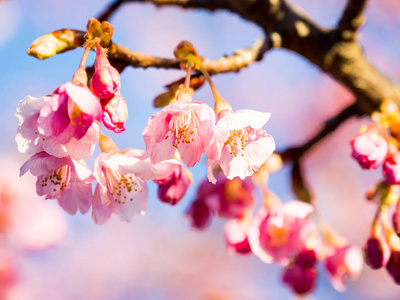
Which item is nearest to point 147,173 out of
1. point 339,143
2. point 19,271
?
point 19,271

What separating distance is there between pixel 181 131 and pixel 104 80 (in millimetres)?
230

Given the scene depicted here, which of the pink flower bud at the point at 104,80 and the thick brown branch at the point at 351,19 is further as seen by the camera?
the thick brown branch at the point at 351,19

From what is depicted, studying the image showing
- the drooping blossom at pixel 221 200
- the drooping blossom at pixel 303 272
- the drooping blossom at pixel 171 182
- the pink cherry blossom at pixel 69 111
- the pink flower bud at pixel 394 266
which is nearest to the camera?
the pink cherry blossom at pixel 69 111

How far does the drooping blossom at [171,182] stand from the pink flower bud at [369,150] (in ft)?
1.44

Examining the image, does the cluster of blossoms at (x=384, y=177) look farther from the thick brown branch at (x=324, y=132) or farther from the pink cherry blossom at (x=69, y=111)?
the pink cherry blossom at (x=69, y=111)

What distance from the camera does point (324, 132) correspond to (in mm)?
1773

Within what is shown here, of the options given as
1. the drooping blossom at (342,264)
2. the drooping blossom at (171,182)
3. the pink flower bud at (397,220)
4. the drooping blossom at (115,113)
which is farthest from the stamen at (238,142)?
the drooping blossom at (342,264)

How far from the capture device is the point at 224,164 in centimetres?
99

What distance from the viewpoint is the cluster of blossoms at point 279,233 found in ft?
5.05

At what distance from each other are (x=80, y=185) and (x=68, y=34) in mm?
334

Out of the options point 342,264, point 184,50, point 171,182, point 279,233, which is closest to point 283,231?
point 279,233

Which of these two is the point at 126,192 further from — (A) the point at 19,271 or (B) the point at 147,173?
(A) the point at 19,271

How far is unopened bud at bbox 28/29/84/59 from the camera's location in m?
0.88

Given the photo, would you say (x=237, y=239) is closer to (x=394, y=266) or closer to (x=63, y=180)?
Answer: (x=394, y=266)
